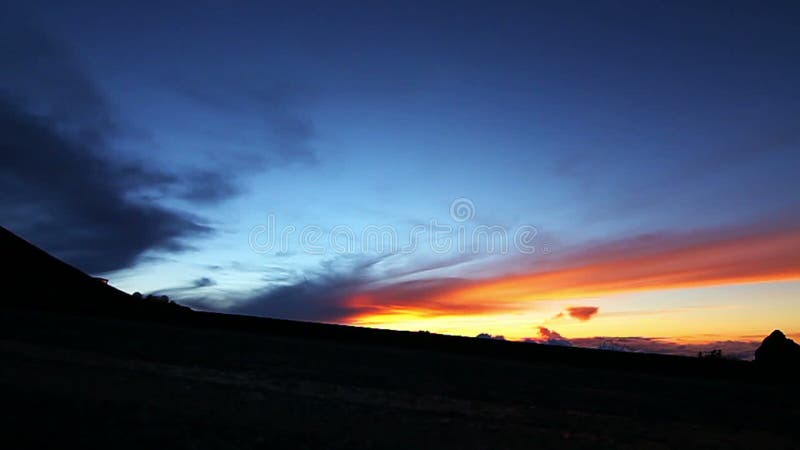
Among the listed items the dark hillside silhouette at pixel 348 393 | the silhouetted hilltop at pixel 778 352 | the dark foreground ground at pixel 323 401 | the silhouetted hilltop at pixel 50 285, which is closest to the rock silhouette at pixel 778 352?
the silhouetted hilltop at pixel 778 352

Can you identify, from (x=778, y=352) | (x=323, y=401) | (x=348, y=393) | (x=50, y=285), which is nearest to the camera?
(x=323, y=401)

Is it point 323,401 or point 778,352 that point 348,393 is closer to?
point 323,401

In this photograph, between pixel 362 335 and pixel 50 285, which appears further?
pixel 50 285

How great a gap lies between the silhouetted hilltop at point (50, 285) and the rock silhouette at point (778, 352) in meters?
8.21

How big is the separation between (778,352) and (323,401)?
711cm

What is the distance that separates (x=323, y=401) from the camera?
9.54 feet

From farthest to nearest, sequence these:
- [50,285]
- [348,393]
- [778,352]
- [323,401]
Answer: [50,285] → [778,352] → [348,393] → [323,401]

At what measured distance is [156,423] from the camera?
2.24m

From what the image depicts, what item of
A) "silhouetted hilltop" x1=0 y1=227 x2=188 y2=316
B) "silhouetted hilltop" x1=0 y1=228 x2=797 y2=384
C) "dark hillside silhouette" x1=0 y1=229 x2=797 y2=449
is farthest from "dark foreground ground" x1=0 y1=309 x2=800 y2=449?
"silhouetted hilltop" x1=0 y1=227 x2=188 y2=316

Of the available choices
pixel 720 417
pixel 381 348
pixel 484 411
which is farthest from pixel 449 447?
pixel 381 348

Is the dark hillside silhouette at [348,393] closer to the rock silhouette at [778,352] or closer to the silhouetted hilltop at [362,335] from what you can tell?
the silhouetted hilltop at [362,335]

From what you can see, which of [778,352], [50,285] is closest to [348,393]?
[778,352]

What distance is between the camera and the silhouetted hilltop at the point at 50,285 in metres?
8.04

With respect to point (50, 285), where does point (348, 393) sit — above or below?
below
